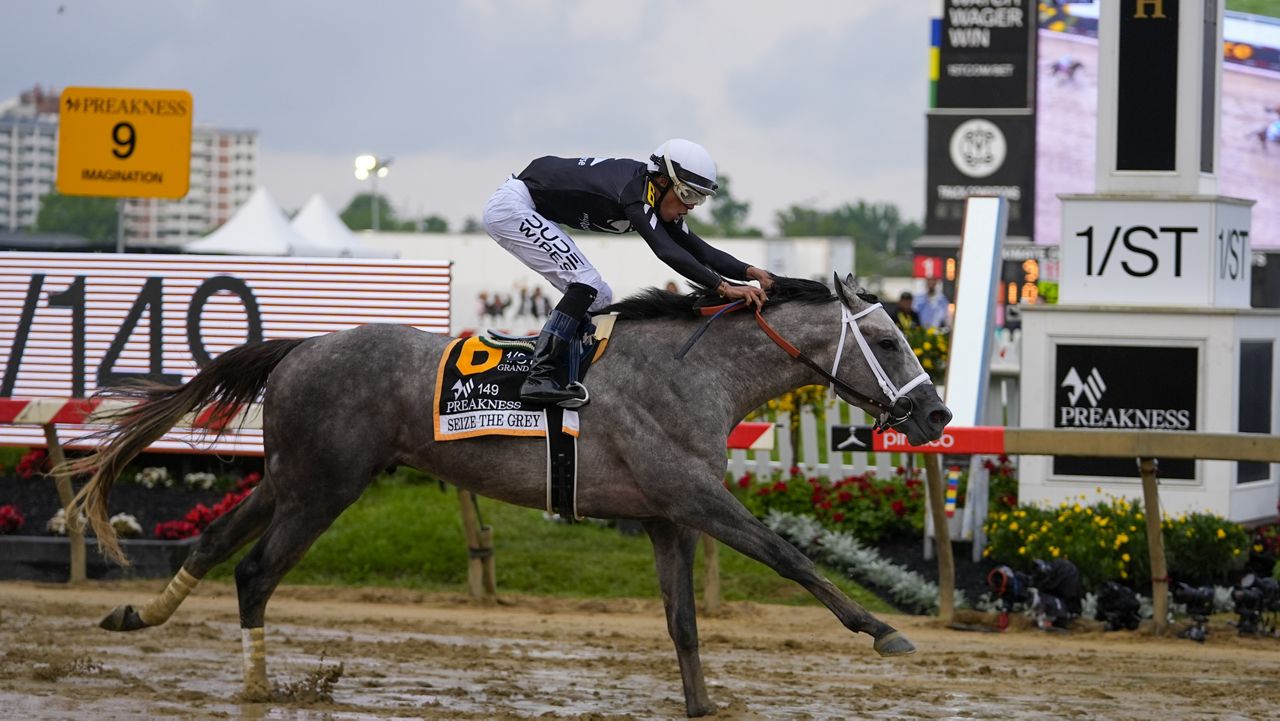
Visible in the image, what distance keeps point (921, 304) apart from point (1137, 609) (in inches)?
521

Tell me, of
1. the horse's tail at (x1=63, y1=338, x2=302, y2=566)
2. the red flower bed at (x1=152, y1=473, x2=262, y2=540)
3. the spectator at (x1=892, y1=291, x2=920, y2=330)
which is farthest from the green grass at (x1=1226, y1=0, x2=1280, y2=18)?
the horse's tail at (x1=63, y1=338, x2=302, y2=566)

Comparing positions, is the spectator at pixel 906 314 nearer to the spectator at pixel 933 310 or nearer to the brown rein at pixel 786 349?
the spectator at pixel 933 310

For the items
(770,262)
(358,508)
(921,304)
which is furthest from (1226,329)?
(770,262)

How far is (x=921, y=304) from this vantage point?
22.4m

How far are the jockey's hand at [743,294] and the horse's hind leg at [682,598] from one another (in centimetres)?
104

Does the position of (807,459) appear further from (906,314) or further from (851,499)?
(906,314)

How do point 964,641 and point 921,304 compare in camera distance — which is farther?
point 921,304

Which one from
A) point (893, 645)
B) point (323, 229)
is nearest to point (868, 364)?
point (893, 645)

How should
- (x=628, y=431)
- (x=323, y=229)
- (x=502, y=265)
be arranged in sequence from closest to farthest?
1. (x=628, y=431)
2. (x=323, y=229)
3. (x=502, y=265)

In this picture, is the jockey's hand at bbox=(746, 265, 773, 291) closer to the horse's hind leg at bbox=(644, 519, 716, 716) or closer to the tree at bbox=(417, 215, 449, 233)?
the horse's hind leg at bbox=(644, 519, 716, 716)

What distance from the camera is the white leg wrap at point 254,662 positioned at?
269 inches

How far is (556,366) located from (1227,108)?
39.3 meters

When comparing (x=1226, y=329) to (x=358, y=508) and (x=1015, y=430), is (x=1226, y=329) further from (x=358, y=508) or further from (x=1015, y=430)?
(x=358, y=508)

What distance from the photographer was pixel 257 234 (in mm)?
29578
